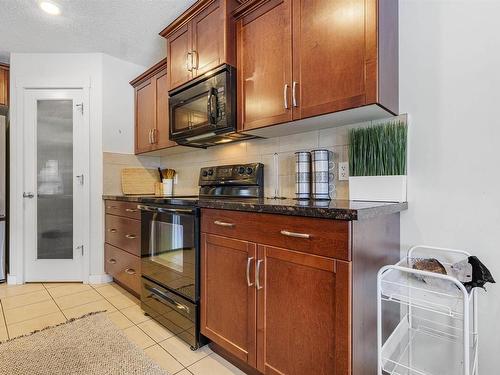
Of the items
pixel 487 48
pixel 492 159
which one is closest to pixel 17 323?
pixel 492 159

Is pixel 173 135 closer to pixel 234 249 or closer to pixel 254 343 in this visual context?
pixel 234 249

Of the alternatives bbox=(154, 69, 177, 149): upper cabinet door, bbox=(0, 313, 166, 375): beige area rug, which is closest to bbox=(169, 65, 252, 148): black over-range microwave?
bbox=(154, 69, 177, 149): upper cabinet door

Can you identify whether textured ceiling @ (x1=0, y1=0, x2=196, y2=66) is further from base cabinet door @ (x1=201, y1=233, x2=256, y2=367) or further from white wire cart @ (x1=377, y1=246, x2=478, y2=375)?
white wire cart @ (x1=377, y1=246, x2=478, y2=375)

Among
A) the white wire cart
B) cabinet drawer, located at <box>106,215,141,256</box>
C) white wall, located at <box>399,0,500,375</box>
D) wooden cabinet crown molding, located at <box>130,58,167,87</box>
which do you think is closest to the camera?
the white wire cart

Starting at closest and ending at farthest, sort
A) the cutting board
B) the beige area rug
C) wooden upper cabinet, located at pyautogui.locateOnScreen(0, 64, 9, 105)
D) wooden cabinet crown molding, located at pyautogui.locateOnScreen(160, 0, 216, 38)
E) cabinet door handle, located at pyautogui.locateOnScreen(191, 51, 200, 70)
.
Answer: the beige area rug, wooden cabinet crown molding, located at pyautogui.locateOnScreen(160, 0, 216, 38), cabinet door handle, located at pyautogui.locateOnScreen(191, 51, 200, 70), wooden upper cabinet, located at pyautogui.locateOnScreen(0, 64, 9, 105), the cutting board

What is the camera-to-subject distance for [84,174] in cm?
289

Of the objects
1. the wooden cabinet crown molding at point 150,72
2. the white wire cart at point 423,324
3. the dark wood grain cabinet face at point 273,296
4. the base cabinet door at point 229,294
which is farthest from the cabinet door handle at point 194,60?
the white wire cart at point 423,324

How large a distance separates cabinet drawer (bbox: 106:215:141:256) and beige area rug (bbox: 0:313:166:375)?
0.63 metres

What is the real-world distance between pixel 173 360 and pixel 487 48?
227 centimetres

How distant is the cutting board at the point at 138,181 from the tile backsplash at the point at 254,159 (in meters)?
0.09

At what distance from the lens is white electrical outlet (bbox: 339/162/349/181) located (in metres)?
1.68

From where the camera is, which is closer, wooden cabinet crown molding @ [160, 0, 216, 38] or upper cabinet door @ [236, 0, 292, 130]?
upper cabinet door @ [236, 0, 292, 130]

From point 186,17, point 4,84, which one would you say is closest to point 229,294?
point 186,17

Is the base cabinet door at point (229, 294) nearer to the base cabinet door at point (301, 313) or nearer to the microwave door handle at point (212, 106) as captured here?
the base cabinet door at point (301, 313)
